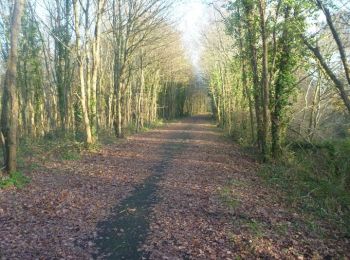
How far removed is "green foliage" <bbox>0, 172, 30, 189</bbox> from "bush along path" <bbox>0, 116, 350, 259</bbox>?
0.70 feet

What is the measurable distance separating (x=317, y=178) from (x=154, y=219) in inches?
261

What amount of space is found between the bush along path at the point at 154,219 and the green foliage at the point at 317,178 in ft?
1.66

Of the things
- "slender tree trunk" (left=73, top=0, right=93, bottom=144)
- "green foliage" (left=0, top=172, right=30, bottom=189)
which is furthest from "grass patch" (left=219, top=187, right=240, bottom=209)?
"slender tree trunk" (left=73, top=0, right=93, bottom=144)

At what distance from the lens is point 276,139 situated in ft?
54.4

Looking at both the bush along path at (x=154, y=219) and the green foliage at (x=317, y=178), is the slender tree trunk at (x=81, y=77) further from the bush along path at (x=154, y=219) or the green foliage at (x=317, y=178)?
the green foliage at (x=317, y=178)

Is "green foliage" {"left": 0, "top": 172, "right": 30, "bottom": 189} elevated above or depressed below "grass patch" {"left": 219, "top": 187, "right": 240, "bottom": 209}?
above

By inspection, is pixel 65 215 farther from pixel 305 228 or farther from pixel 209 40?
pixel 209 40

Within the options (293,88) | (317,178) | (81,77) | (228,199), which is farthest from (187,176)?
(81,77)

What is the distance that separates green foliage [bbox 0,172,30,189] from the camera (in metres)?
10.8

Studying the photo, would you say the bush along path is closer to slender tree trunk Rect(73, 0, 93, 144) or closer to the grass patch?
the grass patch

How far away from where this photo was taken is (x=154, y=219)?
8.51m

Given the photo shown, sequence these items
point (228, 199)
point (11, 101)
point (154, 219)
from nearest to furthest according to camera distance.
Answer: point (154, 219), point (228, 199), point (11, 101)

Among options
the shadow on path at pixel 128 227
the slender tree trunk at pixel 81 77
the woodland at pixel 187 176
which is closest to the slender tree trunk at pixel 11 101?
the woodland at pixel 187 176

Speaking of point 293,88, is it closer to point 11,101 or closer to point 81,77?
point 81,77
